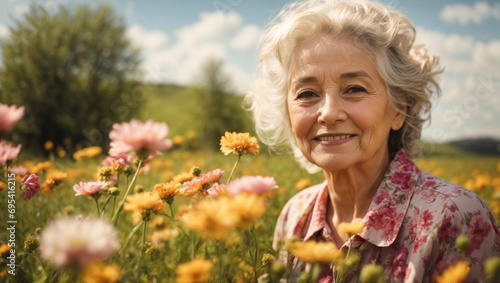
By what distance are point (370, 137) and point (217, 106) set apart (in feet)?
77.2

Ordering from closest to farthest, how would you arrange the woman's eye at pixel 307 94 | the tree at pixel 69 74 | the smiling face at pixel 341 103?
the smiling face at pixel 341 103
the woman's eye at pixel 307 94
the tree at pixel 69 74

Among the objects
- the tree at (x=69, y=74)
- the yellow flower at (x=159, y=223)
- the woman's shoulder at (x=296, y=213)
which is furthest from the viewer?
the tree at (x=69, y=74)

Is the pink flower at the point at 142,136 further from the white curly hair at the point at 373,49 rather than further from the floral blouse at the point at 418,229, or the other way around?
the white curly hair at the point at 373,49

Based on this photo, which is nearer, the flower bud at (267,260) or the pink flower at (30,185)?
the flower bud at (267,260)

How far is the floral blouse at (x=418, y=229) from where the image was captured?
50.4 inches

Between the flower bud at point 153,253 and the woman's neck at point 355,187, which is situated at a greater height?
the flower bud at point 153,253

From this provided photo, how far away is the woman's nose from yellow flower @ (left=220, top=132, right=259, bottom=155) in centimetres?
48

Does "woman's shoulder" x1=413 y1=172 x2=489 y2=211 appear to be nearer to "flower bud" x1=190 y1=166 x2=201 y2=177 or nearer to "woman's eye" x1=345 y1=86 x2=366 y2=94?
"woman's eye" x1=345 y1=86 x2=366 y2=94

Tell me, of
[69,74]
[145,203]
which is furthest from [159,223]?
[69,74]

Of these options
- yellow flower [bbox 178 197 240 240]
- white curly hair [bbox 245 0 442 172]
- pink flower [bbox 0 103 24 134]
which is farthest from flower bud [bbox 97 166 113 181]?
white curly hair [bbox 245 0 442 172]

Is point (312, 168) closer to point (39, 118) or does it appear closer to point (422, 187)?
point (422, 187)

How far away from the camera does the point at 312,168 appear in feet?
7.99

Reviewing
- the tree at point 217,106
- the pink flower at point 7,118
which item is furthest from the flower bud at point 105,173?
the tree at point 217,106

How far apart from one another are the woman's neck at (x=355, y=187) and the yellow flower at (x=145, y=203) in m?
1.06
